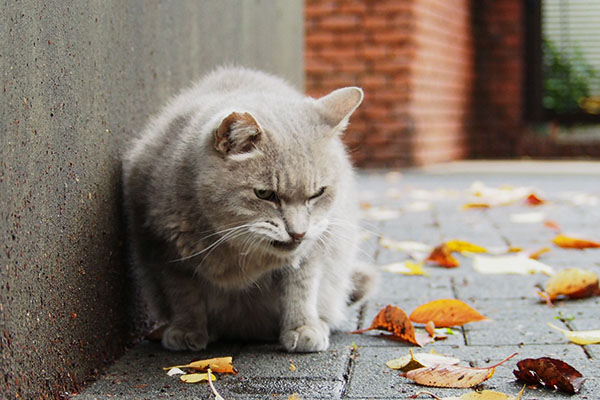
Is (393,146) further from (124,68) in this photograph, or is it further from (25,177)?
(25,177)

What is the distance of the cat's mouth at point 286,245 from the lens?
2.53m

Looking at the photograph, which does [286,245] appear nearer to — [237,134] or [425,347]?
[237,134]

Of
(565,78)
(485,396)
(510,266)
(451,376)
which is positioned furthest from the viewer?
(565,78)

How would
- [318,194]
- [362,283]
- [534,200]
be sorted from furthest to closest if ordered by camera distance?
1. [534,200]
2. [362,283]
3. [318,194]

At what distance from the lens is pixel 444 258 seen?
407 centimetres

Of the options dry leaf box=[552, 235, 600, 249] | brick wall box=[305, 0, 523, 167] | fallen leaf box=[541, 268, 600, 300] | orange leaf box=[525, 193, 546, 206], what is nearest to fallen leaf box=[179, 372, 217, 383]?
fallen leaf box=[541, 268, 600, 300]

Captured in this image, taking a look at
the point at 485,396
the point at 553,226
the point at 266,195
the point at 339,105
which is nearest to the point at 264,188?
the point at 266,195

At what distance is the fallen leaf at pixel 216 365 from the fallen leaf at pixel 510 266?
1770 mm

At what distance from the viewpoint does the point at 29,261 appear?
6.75ft

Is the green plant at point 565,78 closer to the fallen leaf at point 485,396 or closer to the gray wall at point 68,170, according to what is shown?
the gray wall at point 68,170

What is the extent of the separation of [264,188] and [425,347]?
0.77 m

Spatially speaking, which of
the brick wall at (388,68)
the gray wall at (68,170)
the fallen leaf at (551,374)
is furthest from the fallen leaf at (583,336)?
the brick wall at (388,68)

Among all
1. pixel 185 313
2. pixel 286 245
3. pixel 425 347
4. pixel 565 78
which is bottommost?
pixel 425 347

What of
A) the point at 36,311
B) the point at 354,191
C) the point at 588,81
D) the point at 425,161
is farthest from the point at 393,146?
the point at 36,311
